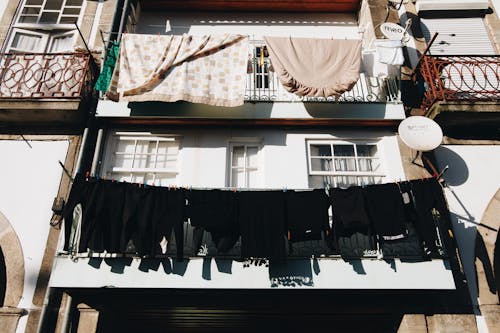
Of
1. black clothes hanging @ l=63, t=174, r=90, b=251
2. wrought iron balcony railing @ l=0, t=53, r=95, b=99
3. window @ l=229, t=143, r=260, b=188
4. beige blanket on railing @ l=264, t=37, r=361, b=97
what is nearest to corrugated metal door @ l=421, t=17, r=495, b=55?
beige blanket on railing @ l=264, t=37, r=361, b=97

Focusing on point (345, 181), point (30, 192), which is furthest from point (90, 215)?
point (345, 181)

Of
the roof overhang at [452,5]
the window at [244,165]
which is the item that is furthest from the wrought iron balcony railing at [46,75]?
the roof overhang at [452,5]

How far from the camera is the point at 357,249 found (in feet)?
21.3

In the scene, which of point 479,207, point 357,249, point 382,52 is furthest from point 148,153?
point 479,207

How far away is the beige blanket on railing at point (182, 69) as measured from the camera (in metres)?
7.28

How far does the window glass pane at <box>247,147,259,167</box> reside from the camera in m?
7.68

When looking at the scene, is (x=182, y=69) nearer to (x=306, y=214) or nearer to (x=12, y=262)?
(x=306, y=214)

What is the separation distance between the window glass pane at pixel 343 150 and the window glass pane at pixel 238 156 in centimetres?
189

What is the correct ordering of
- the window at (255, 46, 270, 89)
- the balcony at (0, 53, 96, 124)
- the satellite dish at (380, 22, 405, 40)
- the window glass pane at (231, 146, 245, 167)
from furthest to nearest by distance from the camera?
the window at (255, 46, 270, 89)
the satellite dish at (380, 22, 405, 40)
the window glass pane at (231, 146, 245, 167)
the balcony at (0, 53, 96, 124)

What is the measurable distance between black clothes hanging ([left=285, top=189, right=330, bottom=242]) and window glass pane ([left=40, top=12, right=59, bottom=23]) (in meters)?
7.39

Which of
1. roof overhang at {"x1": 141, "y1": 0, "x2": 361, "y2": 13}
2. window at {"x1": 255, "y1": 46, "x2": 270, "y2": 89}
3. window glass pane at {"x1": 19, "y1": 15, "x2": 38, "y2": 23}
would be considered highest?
roof overhang at {"x1": 141, "y1": 0, "x2": 361, "y2": 13}

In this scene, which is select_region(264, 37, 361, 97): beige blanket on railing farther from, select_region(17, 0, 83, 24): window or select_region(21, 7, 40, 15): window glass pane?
select_region(21, 7, 40, 15): window glass pane

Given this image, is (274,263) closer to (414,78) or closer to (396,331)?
(396,331)

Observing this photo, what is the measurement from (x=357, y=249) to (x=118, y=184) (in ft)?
13.7
